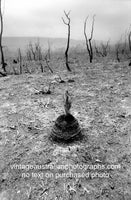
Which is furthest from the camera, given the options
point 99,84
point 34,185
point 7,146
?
point 99,84

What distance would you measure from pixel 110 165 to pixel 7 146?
8.66 ft

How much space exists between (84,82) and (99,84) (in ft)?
3.28

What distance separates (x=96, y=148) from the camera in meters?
4.41

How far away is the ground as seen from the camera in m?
3.31

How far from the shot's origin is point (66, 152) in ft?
13.7

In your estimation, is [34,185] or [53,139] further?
[53,139]

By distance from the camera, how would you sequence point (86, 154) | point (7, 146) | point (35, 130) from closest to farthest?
point (86, 154)
point (7, 146)
point (35, 130)

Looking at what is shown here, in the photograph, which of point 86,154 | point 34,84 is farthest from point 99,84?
point 86,154

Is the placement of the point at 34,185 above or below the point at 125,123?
below

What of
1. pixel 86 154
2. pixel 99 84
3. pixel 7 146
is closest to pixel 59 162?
pixel 86 154

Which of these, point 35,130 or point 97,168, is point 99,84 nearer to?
point 35,130

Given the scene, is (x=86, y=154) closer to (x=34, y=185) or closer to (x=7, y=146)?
(x=34, y=185)

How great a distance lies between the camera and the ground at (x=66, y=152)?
3.31 m

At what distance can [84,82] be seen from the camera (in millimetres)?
10539
